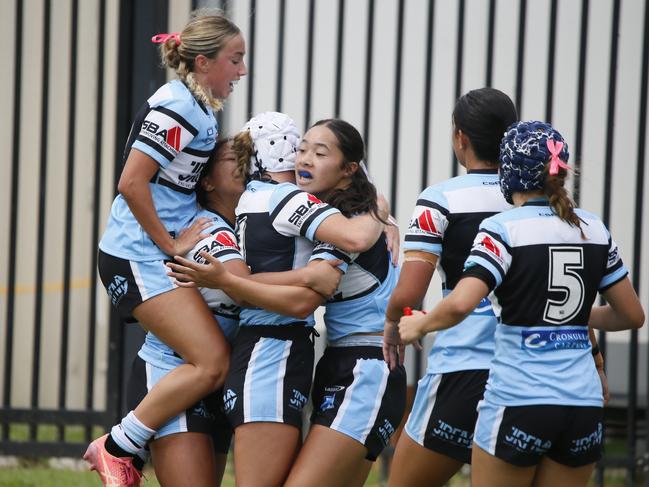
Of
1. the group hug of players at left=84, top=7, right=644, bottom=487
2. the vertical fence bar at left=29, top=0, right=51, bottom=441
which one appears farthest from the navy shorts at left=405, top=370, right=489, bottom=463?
the vertical fence bar at left=29, top=0, right=51, bottom=441

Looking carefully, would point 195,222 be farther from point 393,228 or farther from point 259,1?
point 259,1

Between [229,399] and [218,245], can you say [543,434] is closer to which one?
[229,399]

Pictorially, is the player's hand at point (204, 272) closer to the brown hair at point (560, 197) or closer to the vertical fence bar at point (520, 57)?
the brown hair at point (560, 197)

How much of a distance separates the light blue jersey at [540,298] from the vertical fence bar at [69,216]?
3.55 meters

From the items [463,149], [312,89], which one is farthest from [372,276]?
[312,89]

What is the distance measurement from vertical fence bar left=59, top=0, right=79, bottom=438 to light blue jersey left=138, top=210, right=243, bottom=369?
240 cm

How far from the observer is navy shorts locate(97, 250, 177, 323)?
3652mm

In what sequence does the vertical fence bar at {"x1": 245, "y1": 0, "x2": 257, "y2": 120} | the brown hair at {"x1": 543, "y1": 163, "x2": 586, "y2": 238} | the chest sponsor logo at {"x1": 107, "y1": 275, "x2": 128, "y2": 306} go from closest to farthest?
the brown hair at {"x1": 543, "y1": 163, "x2": 586, "y2": 238}, the chest sponsor logo at {"x1": 107, "y1": 275, "x2": 128, "y2": 306}, the vertical fence bar at {"x1": 245, "y1": 0, "x2": 257, "y2": 120}

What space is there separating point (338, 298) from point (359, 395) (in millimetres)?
320

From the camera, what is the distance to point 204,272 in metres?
3.26

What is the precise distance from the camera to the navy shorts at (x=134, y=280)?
12.0 ft

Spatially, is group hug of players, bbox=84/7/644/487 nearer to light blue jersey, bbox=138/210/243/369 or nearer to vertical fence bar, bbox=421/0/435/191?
light blue jersey, bbox=138/210/243/369

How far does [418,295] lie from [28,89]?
3.67m

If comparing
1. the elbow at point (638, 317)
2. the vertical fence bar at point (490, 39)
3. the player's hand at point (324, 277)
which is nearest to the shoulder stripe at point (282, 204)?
the player's hand at point (324, 277)
